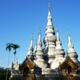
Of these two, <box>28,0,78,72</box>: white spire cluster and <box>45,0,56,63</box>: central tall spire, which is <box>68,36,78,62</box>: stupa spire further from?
<box>45,0,56,63</box>: central tall spire

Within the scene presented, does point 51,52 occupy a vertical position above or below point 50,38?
below

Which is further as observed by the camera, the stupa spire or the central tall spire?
the central tall spire

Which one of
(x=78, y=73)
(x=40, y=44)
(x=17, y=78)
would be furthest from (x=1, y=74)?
(x=78, y=73)

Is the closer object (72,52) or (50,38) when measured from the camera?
(72,52)

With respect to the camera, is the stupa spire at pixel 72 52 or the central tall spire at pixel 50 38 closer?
the stupa spire at pixel 72 52

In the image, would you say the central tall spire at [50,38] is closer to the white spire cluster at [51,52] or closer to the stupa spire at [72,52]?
the white spire cluster at [51,52]

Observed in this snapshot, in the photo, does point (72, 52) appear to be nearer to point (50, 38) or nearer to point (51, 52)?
point (51, 52)

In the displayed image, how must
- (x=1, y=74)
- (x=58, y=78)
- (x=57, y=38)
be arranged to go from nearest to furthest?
(x=58, y=78) < (x=57, y=38) < (x=1, y=74)

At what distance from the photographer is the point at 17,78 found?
2183 inches

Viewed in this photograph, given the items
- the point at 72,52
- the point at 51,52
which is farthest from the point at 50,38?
the point at 72,52

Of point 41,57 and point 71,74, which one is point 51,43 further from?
point 71,74

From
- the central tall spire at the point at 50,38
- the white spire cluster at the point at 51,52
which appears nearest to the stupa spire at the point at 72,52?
the white spire cluster at the point at 51,52

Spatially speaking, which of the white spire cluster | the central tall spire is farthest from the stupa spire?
→ the central tall spire

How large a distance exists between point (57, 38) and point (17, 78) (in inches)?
638
